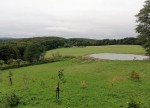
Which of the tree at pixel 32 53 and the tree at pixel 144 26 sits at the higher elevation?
the tree at pixel 144 26

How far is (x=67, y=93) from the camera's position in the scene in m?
31.8

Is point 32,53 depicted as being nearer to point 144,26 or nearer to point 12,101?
point 144,26

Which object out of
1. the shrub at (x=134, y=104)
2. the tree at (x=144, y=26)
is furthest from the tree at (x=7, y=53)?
the shrub at (x=134, y=104)

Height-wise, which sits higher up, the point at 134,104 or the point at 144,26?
the point at 144,26

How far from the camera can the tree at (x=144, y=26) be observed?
2384 inches

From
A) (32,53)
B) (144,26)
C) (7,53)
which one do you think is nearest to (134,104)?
(144,26)

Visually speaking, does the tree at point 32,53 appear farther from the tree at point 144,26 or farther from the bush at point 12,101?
the bush at point 12,101

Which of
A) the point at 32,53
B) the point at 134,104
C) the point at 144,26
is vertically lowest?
the point at 32,53

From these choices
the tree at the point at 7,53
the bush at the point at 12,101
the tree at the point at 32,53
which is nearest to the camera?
the bush at the point at 12,101

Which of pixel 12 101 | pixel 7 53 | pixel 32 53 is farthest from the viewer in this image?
pixel 7 53

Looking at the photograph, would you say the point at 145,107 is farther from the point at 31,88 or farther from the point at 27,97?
the point at 31,88

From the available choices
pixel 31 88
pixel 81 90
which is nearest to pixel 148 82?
pixel 81 90

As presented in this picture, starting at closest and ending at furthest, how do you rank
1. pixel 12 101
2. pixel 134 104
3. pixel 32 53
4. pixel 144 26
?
1. pixel 134 104
2. pixel 12 101
3. pixel 144 26
4. pixel 32 53

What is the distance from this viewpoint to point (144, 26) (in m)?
61.2
